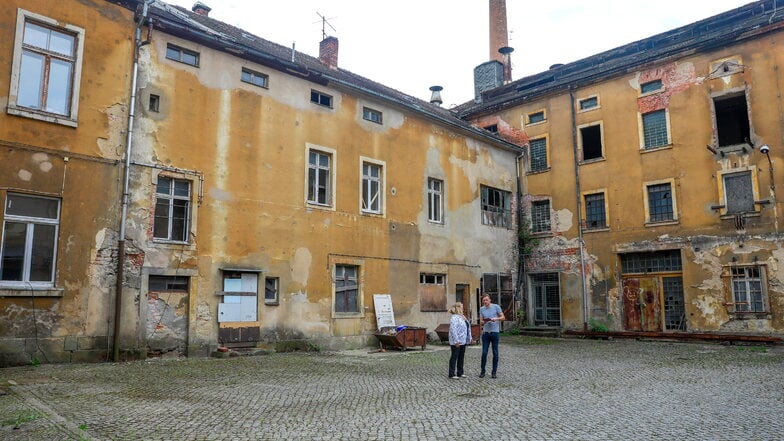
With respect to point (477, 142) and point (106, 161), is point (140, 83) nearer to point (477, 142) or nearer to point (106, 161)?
point (106, 161)

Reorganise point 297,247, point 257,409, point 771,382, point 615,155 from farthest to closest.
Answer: point 615,155 < point 297,247 < point 771,382 < point 257,409

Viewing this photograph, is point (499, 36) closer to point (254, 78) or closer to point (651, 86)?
point (651, 86)

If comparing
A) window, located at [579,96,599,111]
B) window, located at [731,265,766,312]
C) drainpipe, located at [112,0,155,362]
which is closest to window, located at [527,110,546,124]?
window, located at [579,96,599,111]

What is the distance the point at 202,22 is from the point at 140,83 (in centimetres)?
440

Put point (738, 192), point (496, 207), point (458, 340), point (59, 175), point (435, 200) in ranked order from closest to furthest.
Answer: point (458, 340)
point (59, 175)
point (738, 192)
point (435, 200)
point (496, 207)

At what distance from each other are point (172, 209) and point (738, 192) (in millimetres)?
18595

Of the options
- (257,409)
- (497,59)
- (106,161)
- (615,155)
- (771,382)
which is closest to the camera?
(257,409)

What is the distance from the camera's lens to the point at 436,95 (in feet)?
96.2

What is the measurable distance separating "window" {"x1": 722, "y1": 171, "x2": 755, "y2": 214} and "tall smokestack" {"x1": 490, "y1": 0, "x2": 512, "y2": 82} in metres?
12.7

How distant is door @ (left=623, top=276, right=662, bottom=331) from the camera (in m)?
20.8

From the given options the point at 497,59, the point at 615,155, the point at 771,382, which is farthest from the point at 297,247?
the point at 497,59

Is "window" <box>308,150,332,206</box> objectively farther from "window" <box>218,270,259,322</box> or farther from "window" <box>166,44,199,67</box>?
"window" <box>166,44,199,67</box>

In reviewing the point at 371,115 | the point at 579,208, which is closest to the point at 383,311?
the point at 371,115

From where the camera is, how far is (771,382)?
1033 cm
